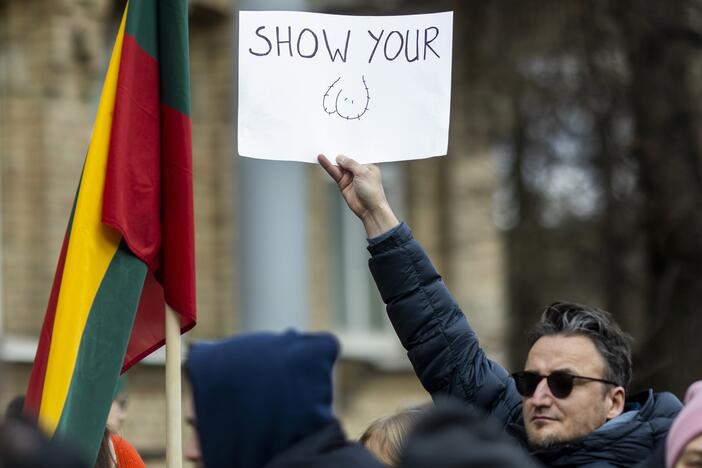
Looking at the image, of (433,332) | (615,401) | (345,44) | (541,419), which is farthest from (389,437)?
(345,44)

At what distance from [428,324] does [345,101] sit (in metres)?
0.71

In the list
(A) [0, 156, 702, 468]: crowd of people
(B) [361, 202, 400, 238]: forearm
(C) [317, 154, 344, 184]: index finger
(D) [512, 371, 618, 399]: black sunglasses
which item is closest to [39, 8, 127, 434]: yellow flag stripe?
(A) [0, 156, 702, 468]: crowd of people

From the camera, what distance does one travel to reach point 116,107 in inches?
183

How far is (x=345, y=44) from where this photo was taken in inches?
181

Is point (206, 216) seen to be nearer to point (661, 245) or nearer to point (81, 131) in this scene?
point (81, 131)

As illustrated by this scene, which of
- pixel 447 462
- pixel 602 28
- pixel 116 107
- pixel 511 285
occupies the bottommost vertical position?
pixel 511 285

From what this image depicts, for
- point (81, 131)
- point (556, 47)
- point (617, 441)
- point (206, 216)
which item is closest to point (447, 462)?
point (617, 441)

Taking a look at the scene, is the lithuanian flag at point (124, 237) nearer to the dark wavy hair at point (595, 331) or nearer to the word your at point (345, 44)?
the word your at point (345, 44)

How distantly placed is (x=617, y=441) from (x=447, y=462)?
162 cm

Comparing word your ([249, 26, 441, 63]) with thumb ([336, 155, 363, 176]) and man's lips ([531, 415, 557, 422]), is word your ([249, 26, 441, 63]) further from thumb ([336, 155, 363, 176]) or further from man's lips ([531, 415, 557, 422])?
man's lips ([531, 415, 557, 422])

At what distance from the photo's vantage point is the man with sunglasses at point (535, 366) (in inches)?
159

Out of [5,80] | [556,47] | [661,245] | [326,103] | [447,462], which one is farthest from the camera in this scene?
[556,47]

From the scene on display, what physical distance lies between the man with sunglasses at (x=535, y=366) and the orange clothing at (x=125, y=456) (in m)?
1.06

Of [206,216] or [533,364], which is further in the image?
[206,216]
